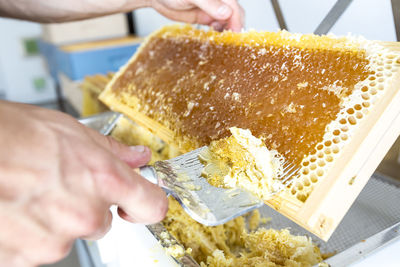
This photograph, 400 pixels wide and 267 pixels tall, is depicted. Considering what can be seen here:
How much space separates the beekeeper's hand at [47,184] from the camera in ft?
1.49

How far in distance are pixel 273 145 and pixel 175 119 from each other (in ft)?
1.34

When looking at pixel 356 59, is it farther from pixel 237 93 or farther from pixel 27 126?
pixel 27 126

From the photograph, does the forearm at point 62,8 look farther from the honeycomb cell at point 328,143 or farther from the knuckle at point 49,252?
the knuckle at point 49,252

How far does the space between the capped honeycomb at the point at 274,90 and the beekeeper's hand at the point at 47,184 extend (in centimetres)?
41

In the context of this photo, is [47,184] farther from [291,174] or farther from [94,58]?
[94,58]

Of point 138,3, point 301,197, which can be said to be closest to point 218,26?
point 138,3

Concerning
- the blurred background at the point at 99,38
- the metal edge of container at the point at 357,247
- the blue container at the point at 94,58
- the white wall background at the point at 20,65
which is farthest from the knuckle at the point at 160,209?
the white wall background at the point at 20,65

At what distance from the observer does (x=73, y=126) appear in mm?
577

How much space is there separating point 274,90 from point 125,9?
1045 mm

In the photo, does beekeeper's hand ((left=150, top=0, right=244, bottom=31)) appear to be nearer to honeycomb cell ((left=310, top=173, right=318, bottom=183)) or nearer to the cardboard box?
honeycomb cell ((left=310, top=173, right=318, bottom=183))

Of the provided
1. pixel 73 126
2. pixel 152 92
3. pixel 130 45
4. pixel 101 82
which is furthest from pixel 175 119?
pixel 130 45

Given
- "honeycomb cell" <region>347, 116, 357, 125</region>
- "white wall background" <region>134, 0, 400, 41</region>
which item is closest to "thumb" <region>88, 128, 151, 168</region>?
"honeycomb cell" <region>347, 116, 357, 125</region>

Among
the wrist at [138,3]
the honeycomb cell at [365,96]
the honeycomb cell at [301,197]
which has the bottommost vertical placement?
the honeycomb cell at [301,197]

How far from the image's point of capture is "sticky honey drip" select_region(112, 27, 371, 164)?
2.52 feet
